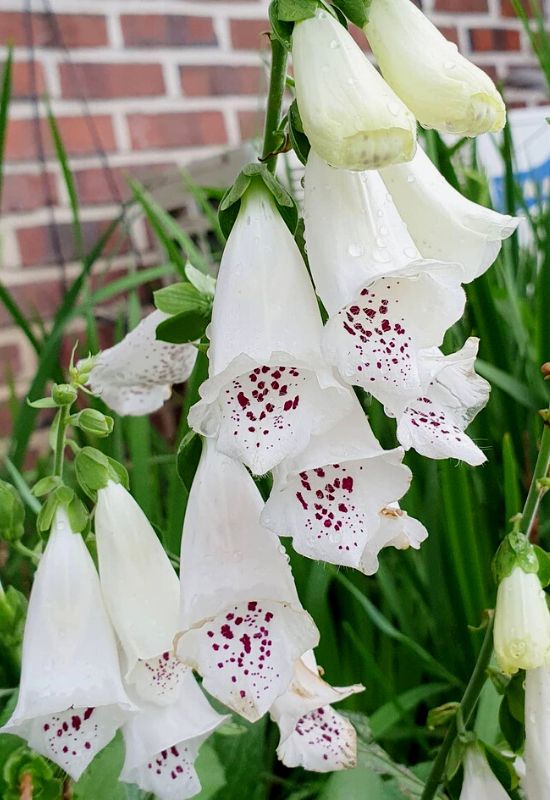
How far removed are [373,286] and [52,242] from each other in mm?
991

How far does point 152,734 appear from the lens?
0.39 metres

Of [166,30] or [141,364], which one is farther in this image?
[166,30]

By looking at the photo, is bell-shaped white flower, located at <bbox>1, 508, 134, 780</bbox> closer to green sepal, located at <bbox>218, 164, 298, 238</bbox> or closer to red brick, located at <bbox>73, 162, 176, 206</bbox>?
green sepal, located at <bbox>218, 164, 298, 238</bbox>

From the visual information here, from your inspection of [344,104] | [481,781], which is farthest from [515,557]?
[344,104]

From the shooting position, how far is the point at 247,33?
4.61 feet

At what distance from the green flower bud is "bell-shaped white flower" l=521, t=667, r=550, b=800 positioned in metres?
0.25

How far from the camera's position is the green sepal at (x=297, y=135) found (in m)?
0.33

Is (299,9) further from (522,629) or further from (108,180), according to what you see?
(108,180)

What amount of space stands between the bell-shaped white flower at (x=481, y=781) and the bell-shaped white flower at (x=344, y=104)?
0.97ft

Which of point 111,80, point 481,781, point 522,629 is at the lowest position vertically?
point 481,781

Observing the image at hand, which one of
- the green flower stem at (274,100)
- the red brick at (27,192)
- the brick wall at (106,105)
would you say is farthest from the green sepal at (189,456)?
the red brick at (27,192)

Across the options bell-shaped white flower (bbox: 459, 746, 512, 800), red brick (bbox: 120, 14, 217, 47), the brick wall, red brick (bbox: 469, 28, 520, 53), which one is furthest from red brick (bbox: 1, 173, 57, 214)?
bell-shaped white flower (bbox: 459, 746, 512, 800)

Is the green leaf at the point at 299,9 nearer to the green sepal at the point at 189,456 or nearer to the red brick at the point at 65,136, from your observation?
the green sepal at the point at 189,456

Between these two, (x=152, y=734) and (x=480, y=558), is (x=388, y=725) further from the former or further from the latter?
(x=152, y=734)
